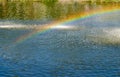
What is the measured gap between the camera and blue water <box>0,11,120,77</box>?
102 feet

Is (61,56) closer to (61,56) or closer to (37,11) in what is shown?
Result: (61,56)

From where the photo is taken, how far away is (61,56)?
37656 mm

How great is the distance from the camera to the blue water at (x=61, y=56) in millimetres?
31094

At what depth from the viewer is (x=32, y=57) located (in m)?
37.0

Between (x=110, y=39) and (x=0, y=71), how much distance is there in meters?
21.2

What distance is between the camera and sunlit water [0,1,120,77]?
31094 mm

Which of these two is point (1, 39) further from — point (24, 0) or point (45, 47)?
point (24, 0)

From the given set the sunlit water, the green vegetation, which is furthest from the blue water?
the green vegetation

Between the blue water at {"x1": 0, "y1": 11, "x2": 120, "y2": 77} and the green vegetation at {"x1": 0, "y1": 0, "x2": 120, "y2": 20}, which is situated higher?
the blue water at {"x1": 0, "y1": 11, "x2": 120, "y2": 77}

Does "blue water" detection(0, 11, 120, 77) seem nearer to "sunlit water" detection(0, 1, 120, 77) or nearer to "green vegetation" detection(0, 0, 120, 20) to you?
"sunlit water" detection(0, 1, 120, 77)

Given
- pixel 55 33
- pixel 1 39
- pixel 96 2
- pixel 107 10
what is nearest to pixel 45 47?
pixel 1 39

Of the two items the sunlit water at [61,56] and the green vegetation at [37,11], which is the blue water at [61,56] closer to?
the sunlit water at [61,56]

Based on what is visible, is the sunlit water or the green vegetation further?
the green vegetation

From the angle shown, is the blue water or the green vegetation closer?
the blue water
